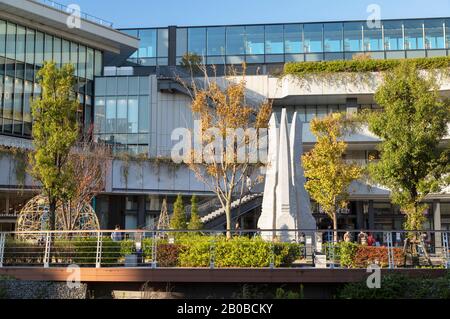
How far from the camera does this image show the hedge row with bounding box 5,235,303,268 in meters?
15.6

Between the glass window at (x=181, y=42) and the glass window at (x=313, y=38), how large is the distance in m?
10.8

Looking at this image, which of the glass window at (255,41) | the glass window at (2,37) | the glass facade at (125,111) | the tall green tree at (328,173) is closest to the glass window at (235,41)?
the glass window at (255,41)

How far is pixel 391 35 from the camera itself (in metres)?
50.1

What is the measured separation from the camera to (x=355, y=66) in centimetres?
4034

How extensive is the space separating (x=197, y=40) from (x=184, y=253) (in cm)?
3798

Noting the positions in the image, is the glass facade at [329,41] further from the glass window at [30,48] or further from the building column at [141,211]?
the building column at [141,211]

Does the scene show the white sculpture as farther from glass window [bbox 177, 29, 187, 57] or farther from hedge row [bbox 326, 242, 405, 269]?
glass window [bbox 177, 29, 187, 57]

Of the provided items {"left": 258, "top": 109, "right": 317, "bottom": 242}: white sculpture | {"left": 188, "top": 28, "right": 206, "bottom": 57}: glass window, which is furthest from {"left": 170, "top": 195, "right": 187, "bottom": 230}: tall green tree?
{"left": 188, "top": 28, "right": 206, "bottom": 57}: glass window

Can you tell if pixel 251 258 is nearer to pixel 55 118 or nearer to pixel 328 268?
pixel 328 268

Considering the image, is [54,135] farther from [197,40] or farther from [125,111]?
[197,40]

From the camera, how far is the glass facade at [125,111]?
42.0 metres

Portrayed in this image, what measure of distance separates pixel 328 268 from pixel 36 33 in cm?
3349
